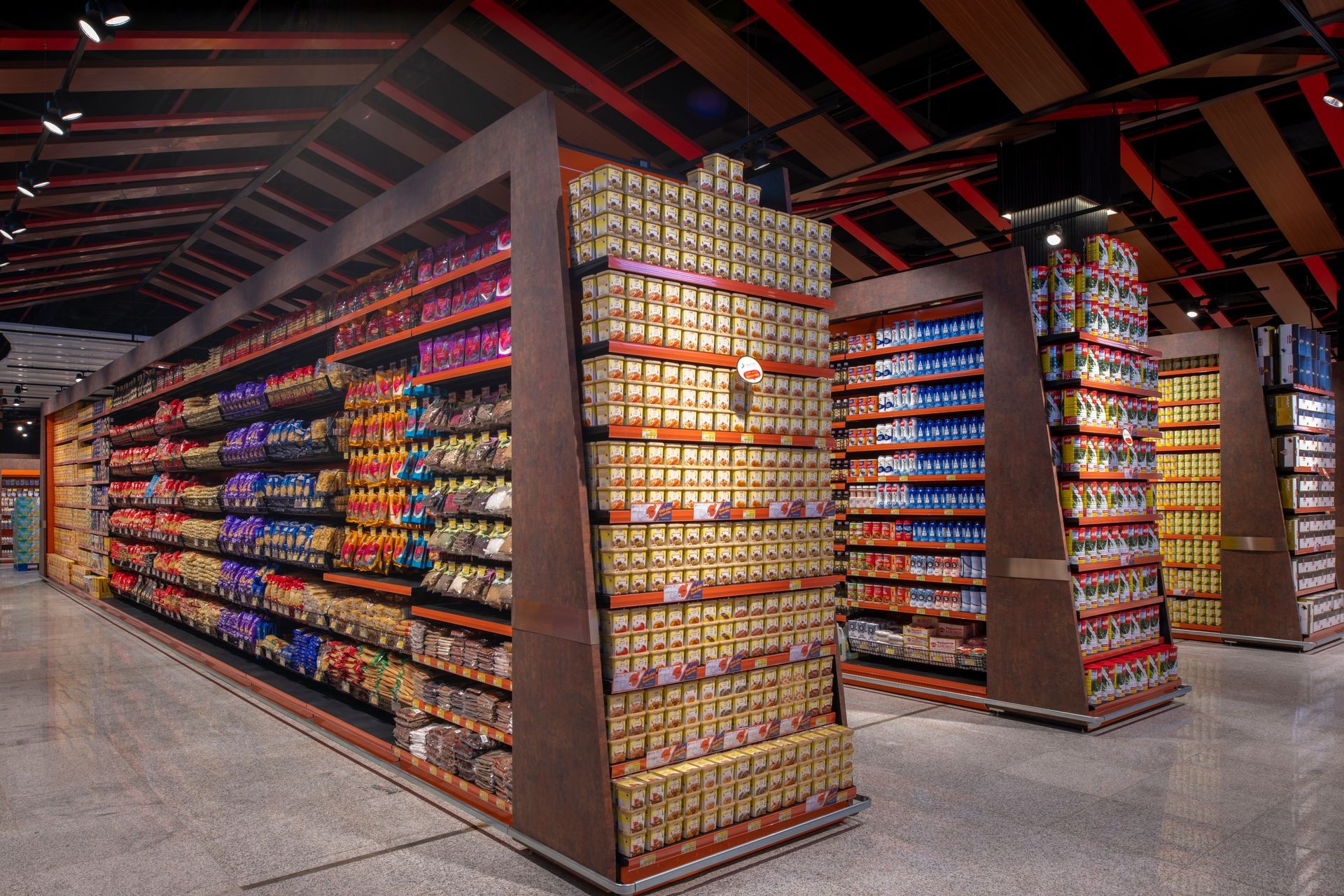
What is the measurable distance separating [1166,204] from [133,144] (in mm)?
10915

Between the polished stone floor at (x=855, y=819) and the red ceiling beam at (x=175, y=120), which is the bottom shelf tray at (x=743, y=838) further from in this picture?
the red ceiling beam at (x=175, y=120)

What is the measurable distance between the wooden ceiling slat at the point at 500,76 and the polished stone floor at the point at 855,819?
452 cm

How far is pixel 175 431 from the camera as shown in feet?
28.6

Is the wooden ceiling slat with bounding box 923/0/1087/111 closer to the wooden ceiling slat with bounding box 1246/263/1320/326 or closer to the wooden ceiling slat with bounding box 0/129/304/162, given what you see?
the wooden ceiling slat with bounding box 0/129/304/162

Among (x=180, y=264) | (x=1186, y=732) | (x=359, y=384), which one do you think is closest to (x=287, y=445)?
(x=359, y=384)

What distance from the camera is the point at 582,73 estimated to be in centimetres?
640

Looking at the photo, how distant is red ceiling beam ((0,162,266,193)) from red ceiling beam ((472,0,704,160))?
3.54 metres

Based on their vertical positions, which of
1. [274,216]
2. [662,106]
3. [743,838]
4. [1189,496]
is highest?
[662,106]

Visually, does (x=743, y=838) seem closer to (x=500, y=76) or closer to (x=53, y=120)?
(x=500, y=76)

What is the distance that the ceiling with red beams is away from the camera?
18.2ft

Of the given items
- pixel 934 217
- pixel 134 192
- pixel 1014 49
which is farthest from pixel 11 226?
pixel 934 217

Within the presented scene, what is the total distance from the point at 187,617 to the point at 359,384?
15.5 feet

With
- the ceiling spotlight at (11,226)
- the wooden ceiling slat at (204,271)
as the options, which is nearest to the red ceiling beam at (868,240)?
the ceiling spotlight at (11,226)

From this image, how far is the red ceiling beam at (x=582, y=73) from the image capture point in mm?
5766
